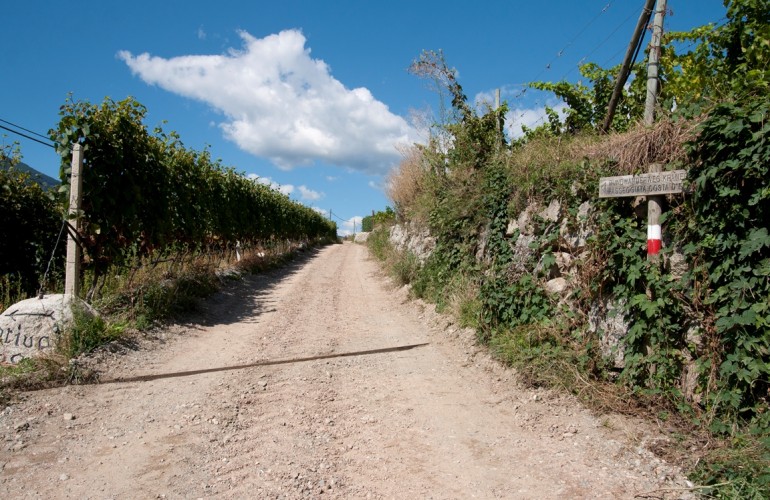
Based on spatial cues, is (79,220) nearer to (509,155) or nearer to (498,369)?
(498,369)

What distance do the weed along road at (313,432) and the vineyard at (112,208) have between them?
2118 millimetres

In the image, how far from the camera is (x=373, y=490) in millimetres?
3160

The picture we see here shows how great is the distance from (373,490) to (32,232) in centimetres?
866

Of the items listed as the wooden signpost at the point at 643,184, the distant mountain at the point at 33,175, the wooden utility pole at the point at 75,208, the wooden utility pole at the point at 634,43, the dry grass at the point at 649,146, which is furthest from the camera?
the distant mountain at the point at 33,175

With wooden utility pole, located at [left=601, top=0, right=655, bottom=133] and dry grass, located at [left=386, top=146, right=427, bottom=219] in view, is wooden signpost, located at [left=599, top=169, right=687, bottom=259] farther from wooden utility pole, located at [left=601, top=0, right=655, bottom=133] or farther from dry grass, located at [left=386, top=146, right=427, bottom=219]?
dry grass, located at [left=386, top=146, right=427, bottom=219]

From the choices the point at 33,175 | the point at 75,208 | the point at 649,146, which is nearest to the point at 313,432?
the point at 649,146

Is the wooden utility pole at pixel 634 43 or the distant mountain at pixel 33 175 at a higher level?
the wooden utility pole at pixel 634 43

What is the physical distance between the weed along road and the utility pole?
1581mm

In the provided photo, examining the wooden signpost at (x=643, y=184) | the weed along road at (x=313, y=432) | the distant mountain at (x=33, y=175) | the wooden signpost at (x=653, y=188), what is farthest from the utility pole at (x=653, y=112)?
the distant mountain at (x=33, y=175)

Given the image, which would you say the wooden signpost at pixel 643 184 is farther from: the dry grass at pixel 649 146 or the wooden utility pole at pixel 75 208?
the wooden utility pole at pixel 75 208

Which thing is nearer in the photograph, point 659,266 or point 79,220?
point 659,266

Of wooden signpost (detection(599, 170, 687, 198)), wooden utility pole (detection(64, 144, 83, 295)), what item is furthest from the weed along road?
wooden signpost (detection(599, 170, 687, 198))

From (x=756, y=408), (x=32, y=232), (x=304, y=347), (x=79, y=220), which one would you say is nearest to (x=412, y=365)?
(x=304, y=347)

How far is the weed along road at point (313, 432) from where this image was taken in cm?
321
